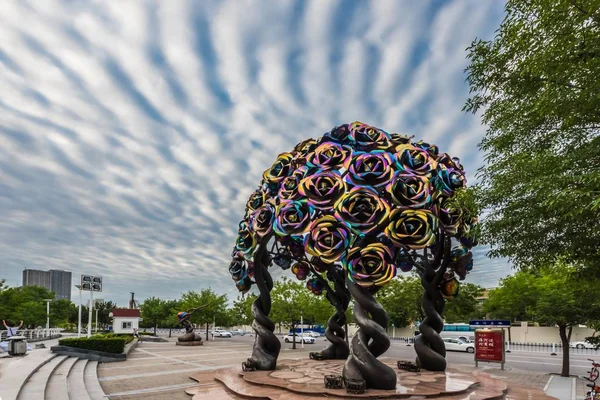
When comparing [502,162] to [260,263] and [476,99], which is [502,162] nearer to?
[476,99]

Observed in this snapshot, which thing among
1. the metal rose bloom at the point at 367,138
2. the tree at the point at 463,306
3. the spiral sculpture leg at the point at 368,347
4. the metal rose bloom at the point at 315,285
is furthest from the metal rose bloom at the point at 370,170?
the tree at the point at 463,306

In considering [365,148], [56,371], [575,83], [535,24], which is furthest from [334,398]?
[56,371]

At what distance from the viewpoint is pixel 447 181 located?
12.2m

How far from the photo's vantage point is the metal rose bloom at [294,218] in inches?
440

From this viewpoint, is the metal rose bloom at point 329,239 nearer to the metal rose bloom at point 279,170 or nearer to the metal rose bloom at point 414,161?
the metal rose bloom at point 414,161

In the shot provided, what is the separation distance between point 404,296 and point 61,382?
1349 inches

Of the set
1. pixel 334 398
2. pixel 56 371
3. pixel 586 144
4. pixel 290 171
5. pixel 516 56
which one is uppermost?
pixel 516 56

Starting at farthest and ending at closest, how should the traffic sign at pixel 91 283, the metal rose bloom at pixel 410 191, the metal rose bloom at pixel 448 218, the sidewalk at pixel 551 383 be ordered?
the traffic sign at pixel 91 283 < the metal rose bloom at pixel 448 218 < the sidewalk at pixel 551 383 < the metal rose bloom at pixel 410 191

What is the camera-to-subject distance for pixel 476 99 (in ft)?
28.1

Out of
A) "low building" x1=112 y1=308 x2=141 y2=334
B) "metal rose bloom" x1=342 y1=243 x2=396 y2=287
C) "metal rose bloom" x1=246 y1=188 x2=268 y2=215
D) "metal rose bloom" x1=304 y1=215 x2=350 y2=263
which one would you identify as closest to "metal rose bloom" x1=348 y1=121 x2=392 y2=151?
"metal rose bloom" x1=304 y1=215 x2=350 y2=263

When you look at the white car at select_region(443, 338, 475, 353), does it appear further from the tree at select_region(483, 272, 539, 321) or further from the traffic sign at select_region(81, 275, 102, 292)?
the traffic sign at select_region(81, 275, 102, 292)

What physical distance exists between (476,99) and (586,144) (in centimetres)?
283

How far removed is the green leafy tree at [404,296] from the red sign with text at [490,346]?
1988cm

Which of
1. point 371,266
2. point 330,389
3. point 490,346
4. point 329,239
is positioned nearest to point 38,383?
point 330,389
